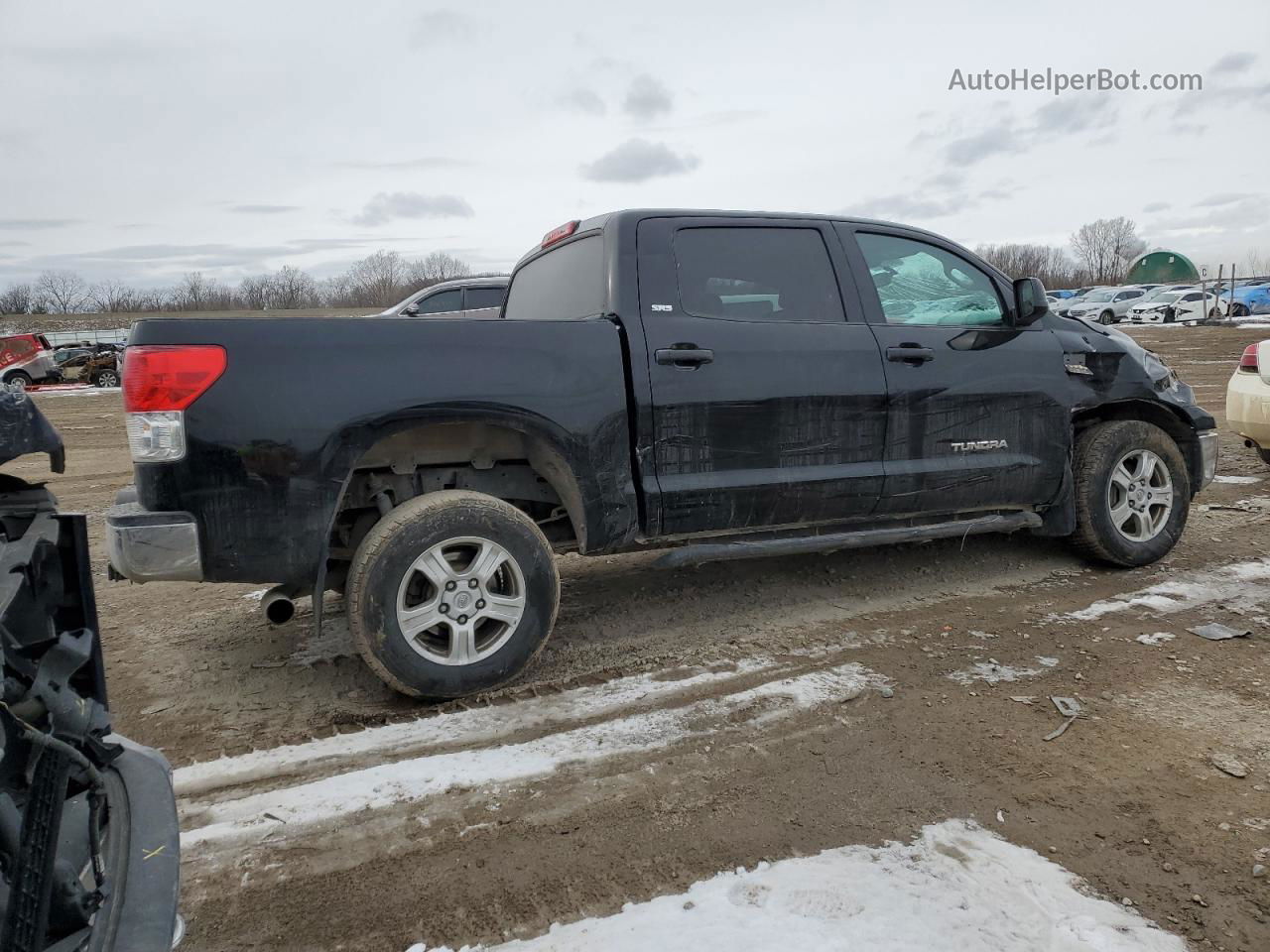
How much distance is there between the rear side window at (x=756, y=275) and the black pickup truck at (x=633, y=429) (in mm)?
12

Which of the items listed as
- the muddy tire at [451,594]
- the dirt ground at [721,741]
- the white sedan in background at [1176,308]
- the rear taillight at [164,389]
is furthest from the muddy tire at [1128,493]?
the white sedan in background at [1176,308]

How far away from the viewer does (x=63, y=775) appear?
4.58 feet

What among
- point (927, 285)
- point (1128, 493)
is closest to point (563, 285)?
point (927, 285)

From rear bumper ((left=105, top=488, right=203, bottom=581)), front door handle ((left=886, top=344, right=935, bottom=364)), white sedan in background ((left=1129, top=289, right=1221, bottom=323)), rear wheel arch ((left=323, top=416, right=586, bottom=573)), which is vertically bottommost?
rear bumper ((left=105, top=488, right=203, bottom=581))

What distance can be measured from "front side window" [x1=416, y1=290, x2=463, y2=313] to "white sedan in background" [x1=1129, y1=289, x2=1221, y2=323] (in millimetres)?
32070

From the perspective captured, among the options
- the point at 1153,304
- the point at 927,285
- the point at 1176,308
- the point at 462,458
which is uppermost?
the point at 1153,304

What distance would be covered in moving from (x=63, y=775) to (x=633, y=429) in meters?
2.56

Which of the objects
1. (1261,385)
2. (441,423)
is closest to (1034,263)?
(1261,385)

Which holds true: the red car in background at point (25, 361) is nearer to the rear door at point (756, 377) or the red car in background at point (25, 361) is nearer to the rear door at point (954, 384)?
the rear door at point (756, 377)

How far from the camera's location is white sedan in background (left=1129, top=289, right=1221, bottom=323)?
33625 millimetres

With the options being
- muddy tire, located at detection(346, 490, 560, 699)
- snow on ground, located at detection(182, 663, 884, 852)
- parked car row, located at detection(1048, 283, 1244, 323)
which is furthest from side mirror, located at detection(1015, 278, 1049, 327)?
parked car row, located at detection(1048, 283, 1244, 323)

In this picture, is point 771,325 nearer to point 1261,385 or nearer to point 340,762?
point 340,762

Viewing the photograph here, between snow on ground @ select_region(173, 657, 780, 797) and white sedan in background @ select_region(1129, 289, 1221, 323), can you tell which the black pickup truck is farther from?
white sedan in background @ select_region(1129, 289, 1221, 323)

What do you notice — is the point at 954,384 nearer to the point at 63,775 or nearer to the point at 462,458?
the point at 462,458
